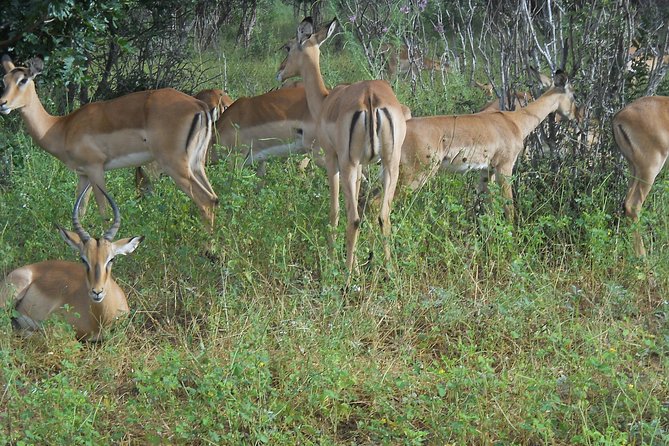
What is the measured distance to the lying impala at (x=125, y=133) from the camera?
19.9ft

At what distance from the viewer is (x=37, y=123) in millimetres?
6445

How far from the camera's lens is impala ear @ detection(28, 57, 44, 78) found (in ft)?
20.4

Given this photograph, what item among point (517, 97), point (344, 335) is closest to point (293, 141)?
point (517, 97)

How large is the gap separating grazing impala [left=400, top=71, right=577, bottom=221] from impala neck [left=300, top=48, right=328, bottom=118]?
674mm

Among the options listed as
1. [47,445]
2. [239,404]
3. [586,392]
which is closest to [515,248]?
[586,392]

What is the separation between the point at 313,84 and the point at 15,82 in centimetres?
176

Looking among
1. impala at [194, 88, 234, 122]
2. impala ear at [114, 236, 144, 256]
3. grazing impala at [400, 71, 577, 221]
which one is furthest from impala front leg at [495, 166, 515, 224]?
impala at [194, 88, 234, 122]

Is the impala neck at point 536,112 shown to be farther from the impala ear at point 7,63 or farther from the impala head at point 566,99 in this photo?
the impala ear at point 7,63

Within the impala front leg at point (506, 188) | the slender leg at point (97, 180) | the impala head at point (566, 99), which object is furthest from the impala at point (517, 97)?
the slender leg at point (97, 180)

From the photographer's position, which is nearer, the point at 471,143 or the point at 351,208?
the point at 351,208

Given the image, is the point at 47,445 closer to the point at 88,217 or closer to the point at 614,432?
the point at 614,432

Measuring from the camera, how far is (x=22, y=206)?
5.85 m

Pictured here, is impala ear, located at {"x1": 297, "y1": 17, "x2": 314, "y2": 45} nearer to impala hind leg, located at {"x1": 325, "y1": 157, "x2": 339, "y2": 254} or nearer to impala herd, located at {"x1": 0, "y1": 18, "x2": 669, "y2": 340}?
impala herd, located at {"x1": 0, "y1": 18, "x2": 669, "y2": 340}

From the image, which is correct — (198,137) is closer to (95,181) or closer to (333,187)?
(95,181)
